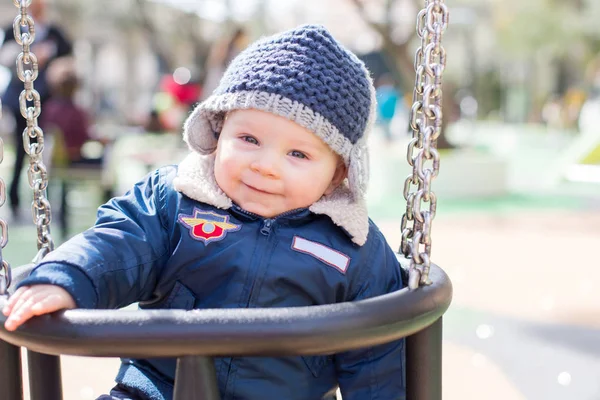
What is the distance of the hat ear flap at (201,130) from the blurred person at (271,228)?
3 cm

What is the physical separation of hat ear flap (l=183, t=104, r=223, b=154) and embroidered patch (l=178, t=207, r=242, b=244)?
0.17 m

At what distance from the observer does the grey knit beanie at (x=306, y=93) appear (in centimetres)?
135

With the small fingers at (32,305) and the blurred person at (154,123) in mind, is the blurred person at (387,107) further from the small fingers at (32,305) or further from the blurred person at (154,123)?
the small fingers at (32,305)

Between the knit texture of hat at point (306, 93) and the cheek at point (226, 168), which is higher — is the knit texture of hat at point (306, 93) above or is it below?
above

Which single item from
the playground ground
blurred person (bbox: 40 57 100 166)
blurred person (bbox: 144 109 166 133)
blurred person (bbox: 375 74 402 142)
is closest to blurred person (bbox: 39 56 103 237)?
blurred person (bbox: 40 57 100 166)

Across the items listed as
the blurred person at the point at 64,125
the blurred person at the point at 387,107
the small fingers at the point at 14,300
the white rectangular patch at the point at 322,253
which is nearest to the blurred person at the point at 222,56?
the blurred person at the point at 64,125

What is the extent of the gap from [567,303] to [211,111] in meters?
2.57

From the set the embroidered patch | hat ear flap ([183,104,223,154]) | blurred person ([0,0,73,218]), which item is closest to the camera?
the embroidered patch

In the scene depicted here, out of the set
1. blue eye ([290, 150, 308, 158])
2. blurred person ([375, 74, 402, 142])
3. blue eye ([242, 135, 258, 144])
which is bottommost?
blue eye ([290, 150, 308, 158])

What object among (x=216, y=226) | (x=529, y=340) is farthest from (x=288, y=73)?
(x=529, y=340)

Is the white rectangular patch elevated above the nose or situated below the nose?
below

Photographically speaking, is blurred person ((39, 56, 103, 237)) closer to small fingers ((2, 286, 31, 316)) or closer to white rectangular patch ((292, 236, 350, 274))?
white rectangular patch ((292, 236, 350, 274))

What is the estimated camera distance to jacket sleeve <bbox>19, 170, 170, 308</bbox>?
110 centimetres

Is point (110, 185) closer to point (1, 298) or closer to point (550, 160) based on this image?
point (1, 298)
